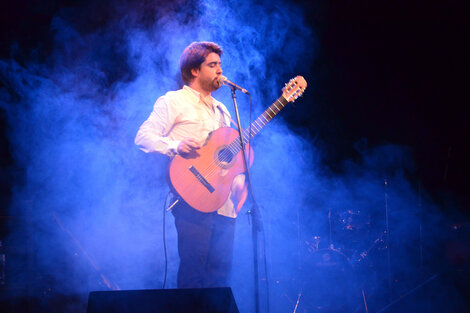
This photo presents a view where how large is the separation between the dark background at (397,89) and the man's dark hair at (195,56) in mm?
1714

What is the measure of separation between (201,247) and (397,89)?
3316 millimetres

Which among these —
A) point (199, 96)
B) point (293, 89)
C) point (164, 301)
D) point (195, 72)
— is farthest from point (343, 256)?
point (164, 301)

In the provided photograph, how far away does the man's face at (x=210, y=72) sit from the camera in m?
2.52

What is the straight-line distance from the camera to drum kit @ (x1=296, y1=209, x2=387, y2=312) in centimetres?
364

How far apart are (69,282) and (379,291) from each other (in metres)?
2.84

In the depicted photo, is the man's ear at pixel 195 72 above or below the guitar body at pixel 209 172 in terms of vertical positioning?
above

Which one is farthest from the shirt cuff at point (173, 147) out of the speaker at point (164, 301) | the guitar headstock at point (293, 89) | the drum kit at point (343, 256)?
the drum kit at point (343, 256)

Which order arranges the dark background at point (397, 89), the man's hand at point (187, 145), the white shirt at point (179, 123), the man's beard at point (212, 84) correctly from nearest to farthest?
1. the man's hand at point (187, 145)
2. the white shirt at point (179, 123)
3. the man's beard at point (212, 84)
4. the dark background at point (397, 89)

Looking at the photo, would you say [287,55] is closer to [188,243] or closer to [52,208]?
[188,243]

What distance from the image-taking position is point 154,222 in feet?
11.0

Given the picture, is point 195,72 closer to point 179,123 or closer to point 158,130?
point 179,123

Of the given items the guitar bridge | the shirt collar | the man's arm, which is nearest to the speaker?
the guitar bridge

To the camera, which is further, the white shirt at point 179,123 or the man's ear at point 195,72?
the man's ear at point 195,72

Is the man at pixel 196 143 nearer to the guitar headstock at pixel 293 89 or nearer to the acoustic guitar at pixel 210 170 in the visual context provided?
the acoustic guitar at pixel 210 170
